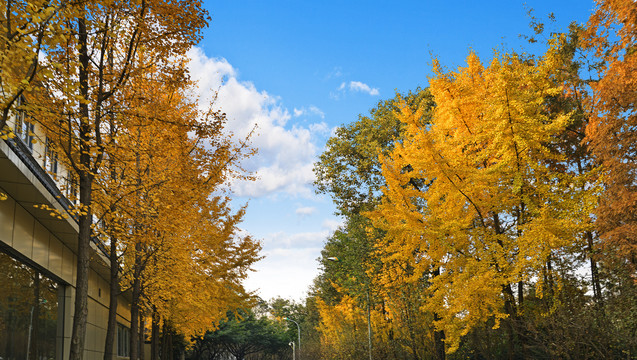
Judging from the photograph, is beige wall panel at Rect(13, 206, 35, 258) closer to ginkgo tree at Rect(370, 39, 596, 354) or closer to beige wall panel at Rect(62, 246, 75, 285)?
beige wall panel at Rect(62, 246, 75, 285)

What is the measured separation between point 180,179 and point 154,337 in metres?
13.4

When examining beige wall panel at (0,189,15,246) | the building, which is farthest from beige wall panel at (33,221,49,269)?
beige wall panel at (0,189,15,246)

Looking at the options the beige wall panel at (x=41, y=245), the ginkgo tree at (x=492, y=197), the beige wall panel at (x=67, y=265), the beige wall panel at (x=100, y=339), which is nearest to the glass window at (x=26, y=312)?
the beige wall panel at (x=41, y=245)

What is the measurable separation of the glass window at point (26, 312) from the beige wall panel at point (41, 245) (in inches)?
12.6

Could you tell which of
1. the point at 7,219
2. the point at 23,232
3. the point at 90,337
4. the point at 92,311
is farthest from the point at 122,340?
the point at 7,219

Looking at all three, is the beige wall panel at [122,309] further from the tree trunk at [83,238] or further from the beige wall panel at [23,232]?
the tree trunk at [83,238]

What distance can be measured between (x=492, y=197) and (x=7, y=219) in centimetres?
1218

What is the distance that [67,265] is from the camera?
1788 cm

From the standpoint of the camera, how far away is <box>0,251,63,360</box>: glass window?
1245 cm

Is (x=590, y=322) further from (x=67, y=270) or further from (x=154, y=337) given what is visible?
(x=154, y=337)

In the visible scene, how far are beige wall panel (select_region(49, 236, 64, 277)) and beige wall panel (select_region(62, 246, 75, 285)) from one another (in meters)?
0.40

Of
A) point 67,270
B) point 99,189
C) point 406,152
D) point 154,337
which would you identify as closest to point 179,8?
point 99,189

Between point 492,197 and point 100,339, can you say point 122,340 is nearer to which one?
point 100,339

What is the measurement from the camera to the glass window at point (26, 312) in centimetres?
1245
